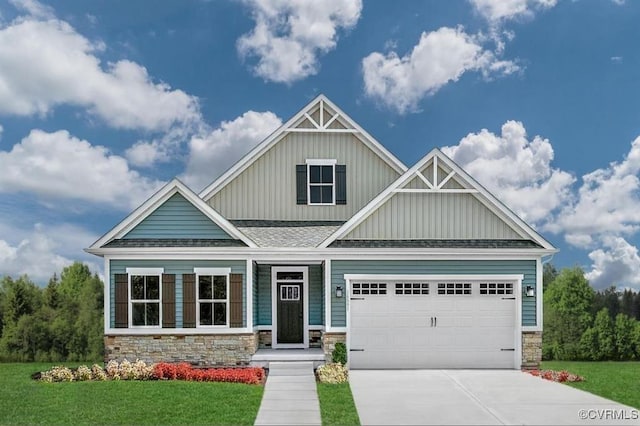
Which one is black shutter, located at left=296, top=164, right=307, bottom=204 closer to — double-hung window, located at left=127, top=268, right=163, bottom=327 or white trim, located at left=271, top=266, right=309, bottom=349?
white trim, located at left=271, top=266, right=309, bottom=349

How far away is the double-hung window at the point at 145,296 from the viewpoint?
1669 centimetres

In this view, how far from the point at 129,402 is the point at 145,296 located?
4.87m

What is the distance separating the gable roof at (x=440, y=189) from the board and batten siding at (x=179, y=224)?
133 inches

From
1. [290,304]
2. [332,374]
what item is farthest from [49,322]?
[332,374]

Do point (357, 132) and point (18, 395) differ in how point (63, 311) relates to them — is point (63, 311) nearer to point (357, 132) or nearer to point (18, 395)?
point (18, 395)

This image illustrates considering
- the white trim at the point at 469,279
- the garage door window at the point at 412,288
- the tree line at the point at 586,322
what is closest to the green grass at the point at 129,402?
the white trim at the point at 469,279

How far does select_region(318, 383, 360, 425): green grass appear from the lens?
10.7 meters

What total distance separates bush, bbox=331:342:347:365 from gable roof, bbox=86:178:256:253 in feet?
11.4

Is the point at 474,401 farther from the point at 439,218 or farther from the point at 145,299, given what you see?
the point at 145,299

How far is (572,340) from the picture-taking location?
23297 millimetres

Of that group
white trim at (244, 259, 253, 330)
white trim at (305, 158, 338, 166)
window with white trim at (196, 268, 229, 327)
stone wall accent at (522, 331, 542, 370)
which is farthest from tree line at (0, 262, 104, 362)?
stone wall accent at (522, 331, 542, 370)

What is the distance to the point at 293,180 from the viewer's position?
66.9 ft

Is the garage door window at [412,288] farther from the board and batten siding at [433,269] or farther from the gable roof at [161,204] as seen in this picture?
the gable roof at [161,204]

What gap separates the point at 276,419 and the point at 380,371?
5947 millimetres
